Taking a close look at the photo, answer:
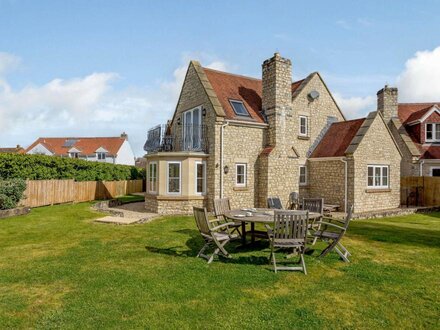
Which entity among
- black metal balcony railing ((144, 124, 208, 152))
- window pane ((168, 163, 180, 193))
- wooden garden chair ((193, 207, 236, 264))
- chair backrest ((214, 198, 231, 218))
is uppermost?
black metal balcony railing ((144, 124, 208, 152))

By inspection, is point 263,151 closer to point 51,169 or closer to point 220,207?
point 220,207

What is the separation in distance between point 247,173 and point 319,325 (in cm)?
1297

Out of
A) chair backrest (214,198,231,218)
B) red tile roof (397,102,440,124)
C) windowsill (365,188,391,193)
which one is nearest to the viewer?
chair backrest (214,198,231,218)

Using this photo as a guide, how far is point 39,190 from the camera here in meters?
20.1

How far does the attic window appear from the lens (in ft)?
58.7

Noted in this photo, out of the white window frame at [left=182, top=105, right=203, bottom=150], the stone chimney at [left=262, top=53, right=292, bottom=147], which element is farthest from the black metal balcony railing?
the stone chimney at [left=262, top=53, right=292, bottom=147]

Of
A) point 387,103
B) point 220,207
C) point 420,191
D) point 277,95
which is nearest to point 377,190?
point 420,191

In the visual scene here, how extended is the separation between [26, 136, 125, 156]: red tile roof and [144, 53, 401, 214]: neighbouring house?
3626 centimetres

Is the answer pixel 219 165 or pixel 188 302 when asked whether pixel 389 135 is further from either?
pixel 188 302

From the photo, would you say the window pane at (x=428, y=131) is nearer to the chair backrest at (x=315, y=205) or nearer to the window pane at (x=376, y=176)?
the window pane at (x=376, y=176)

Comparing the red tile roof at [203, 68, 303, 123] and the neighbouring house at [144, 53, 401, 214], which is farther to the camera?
the red tile roof at [203, 68, 303, 123]

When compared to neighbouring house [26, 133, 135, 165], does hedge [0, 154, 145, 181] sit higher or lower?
lower

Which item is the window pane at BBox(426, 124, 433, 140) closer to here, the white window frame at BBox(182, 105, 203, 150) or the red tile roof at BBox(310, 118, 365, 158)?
the red tile roof at BBox(310, 118, 365, 158)

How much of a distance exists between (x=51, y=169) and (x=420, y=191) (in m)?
25.7
